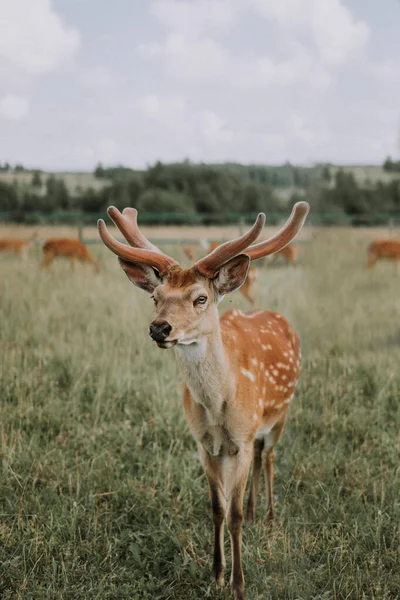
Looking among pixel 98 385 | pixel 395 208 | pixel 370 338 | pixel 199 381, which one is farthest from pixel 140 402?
pixel 395 208

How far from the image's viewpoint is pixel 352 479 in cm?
316

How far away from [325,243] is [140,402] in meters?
8.60

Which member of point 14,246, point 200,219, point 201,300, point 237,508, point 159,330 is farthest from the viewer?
point 200,219

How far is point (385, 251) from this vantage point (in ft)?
33.0

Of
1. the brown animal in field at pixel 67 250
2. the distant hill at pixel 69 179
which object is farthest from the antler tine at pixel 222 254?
the brown animal in field at pixel 67 250

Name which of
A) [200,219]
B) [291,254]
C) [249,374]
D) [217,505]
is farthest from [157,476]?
[200,219]

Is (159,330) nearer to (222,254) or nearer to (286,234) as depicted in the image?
(222,254)

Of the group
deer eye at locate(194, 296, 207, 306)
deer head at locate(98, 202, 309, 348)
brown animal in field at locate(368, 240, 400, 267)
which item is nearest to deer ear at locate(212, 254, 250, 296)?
deer head at locate(98, 202, 309, 348)

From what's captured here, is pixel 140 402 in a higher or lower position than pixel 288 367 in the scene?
lower

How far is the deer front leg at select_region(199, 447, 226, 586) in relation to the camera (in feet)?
8.35

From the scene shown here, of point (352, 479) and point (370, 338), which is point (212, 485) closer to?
point (352, 479)

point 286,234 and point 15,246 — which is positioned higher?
point 286,234

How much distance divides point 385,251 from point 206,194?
6972 millimetres

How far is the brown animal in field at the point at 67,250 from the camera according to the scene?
959 cm
